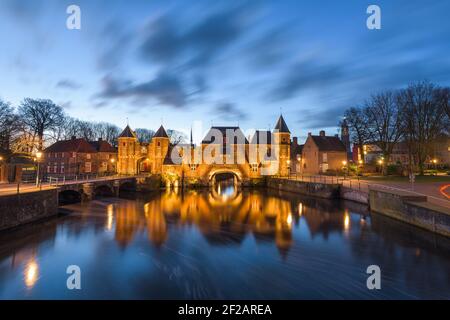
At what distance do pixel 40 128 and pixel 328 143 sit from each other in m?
48.2

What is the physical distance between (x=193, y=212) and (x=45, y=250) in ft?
39.1

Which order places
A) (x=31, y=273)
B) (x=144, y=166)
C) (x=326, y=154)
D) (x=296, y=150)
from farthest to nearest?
(x=296, y=150)
(x=144, y=166)
(x=326, y=154)
(x=31, y=273)

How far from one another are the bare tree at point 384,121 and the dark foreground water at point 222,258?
1610 centimetres

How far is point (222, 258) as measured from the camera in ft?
37.5

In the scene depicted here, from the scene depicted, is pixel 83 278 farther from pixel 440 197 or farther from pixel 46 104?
pixel 46 104

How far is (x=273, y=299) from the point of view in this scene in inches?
311

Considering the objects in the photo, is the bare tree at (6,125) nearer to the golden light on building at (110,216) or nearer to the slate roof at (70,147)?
the slate roof at (70,147)

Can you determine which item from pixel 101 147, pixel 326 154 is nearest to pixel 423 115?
pixel 326 154

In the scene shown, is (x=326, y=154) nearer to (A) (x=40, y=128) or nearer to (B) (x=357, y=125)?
(B) (x=357, y=125)

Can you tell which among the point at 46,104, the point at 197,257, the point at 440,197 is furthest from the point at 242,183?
the point at 46,104

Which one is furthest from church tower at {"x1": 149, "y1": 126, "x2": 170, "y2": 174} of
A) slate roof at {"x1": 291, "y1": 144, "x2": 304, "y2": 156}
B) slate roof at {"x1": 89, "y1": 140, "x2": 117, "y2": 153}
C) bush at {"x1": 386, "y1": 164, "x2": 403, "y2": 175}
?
bush at {"x1": 386, "y1": 164, "x2": 403, "y2": 175}

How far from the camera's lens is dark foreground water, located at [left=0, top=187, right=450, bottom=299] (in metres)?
8.41

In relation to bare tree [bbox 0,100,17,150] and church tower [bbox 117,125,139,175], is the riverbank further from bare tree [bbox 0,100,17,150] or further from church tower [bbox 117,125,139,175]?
bare tree [bbox 0,100,17,150]

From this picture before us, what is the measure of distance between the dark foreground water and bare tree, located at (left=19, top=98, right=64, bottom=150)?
29.8m
